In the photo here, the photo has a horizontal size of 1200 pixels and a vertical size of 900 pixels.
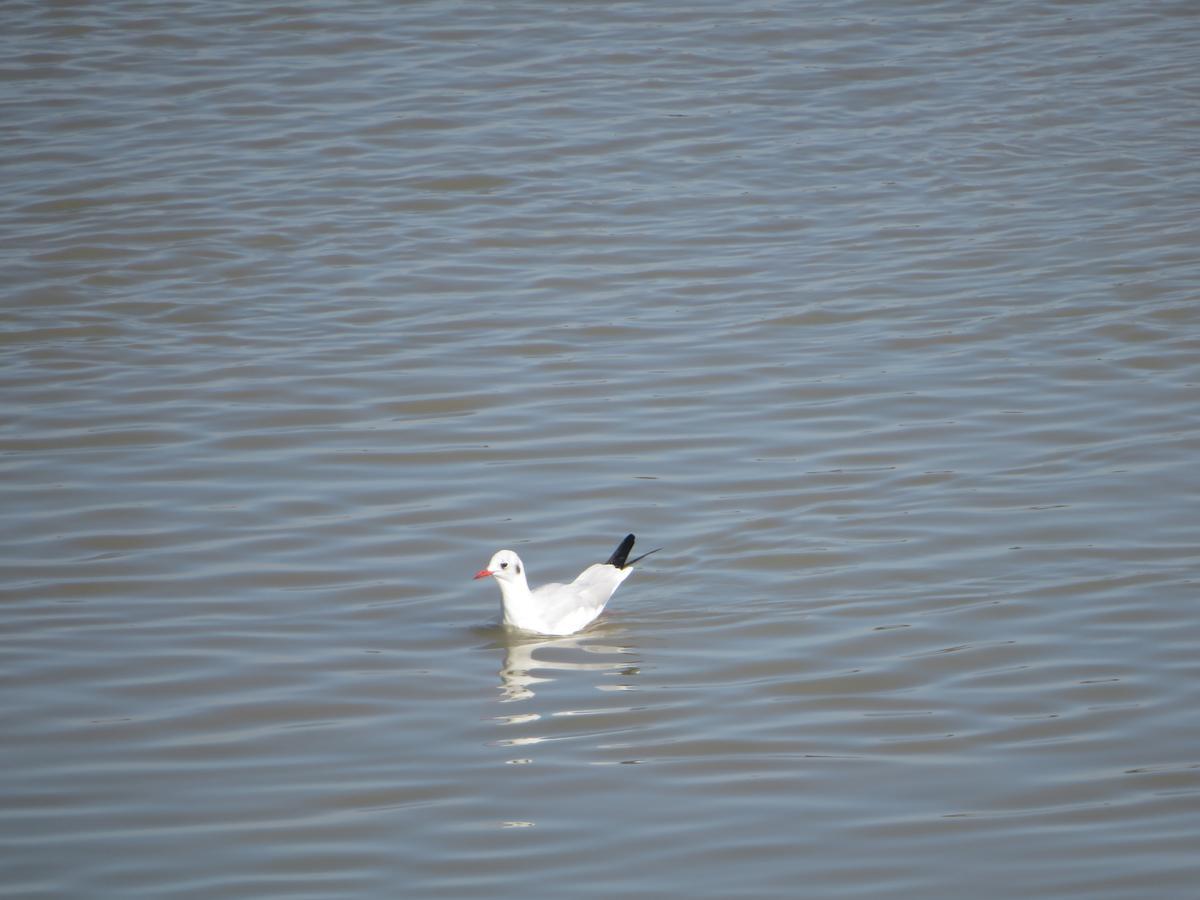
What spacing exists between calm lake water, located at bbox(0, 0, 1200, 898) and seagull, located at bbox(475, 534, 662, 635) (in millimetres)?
139

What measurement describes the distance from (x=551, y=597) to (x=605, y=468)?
1.94 metres

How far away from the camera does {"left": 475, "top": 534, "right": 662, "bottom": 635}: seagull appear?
7195 millimetres

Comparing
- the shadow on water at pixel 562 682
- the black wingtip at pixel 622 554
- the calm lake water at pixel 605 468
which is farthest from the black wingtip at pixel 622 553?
the shadow on water at pixel 562 682

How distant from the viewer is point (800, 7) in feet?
66.2

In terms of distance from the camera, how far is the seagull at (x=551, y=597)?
720 centimetres

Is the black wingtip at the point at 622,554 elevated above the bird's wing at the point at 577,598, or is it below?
above

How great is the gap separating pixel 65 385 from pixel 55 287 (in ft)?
7.20

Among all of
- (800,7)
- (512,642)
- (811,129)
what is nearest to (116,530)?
(512,642)

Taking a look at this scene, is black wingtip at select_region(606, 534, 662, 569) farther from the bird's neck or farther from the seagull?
the bird's neck

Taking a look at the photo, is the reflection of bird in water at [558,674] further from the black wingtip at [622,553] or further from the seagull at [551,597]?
the black wingtip at [622,553]

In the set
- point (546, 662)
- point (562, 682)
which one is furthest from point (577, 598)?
point (562, 682)

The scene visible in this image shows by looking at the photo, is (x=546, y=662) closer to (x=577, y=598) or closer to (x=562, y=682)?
(x=562, y=682)

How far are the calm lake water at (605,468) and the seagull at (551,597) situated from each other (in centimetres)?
14

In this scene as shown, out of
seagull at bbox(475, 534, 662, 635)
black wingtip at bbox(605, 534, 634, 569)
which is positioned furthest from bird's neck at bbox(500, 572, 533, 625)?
black wingtip at bbox(605, 534, 634, 569)
